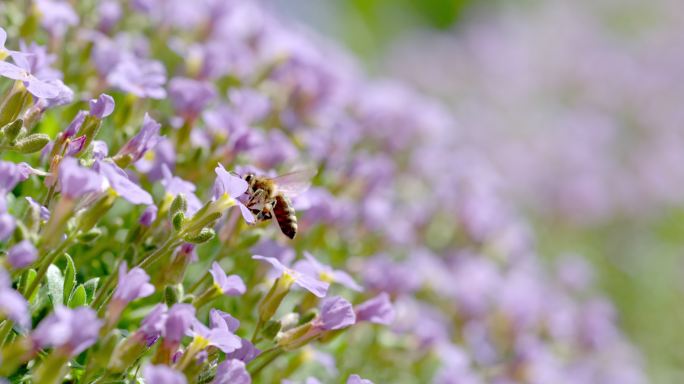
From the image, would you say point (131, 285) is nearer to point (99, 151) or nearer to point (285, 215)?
point (99, 151)

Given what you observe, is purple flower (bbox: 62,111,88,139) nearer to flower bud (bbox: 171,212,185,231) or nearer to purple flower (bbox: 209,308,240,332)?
flower bud (bbox: 171,212,185,231)

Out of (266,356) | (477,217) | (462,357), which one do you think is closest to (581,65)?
(477,217)

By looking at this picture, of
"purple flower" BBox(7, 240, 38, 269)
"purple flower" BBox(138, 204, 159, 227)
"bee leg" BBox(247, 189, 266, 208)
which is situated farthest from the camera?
"bee leg" BBox(247, 189, 266, 208)

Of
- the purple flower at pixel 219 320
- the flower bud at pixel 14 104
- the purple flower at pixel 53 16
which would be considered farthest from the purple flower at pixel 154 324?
the purple flower at pixel 53 16

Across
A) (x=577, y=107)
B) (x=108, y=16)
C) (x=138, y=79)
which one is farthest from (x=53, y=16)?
(x=577, y=107)

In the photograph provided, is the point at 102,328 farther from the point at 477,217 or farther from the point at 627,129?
the point at 627,129

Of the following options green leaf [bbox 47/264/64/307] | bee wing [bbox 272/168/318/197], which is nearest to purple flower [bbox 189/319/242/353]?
green leaf [bbox 47/264/64/307]

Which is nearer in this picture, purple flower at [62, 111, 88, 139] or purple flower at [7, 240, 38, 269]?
purple flower at [7, 240, 38, 269]

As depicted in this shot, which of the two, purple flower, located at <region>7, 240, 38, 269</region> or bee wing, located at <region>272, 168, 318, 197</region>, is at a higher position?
purple flower, located at <region>7, 240, 38, 269</region>
